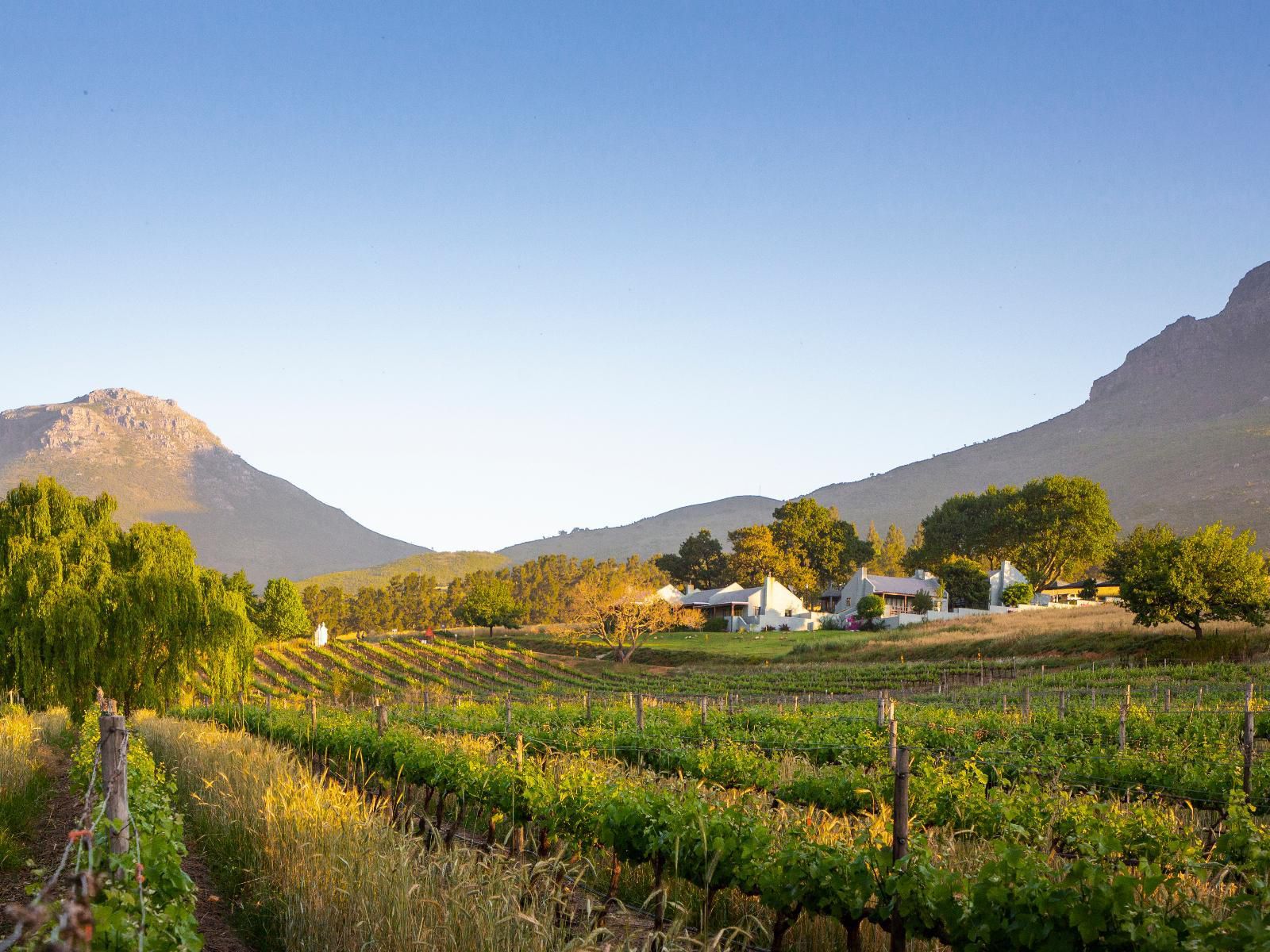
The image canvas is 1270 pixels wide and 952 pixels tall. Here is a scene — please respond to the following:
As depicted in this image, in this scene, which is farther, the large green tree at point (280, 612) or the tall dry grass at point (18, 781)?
the large green tree at point (280, 612)

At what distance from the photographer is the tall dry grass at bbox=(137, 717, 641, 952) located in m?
5.57

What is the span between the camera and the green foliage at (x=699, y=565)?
10556 cm

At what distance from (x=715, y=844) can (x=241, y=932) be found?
4.22 meters

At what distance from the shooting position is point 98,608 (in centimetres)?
2291

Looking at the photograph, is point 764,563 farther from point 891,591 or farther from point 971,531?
point 971,531

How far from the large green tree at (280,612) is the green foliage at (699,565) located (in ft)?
135

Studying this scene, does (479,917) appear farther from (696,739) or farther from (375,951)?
(696,739)

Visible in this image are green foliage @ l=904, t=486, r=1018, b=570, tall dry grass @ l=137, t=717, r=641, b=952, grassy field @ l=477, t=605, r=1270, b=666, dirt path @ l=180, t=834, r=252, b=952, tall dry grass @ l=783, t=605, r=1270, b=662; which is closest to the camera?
tall dry grass @ l=137, t=717, r=641, b=952

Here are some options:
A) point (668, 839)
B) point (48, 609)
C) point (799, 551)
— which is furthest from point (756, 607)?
point (668, 839)

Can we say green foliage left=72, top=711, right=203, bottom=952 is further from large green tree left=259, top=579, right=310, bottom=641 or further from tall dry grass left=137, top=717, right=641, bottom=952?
large green tree left=259, top=579, right=310, bottom=641

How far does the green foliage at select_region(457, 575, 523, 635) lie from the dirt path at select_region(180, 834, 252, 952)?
3026 inches

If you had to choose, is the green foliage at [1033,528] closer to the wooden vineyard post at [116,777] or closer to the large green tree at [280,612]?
the large green tree at [280,612]

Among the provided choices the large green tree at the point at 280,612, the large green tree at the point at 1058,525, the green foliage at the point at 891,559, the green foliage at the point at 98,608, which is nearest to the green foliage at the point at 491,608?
the large green tree at the point at 280,612

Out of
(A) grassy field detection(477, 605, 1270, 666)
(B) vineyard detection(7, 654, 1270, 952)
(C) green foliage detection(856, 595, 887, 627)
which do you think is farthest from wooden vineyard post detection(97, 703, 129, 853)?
(C) green foliage detection(856, 595, 887, 627)
